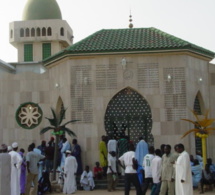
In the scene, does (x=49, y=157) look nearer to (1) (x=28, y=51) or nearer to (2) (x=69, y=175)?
A: (2) (x=69, y=175)

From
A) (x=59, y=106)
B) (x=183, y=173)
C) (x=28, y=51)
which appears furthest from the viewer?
(x=28, y=51)

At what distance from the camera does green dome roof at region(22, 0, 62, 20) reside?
2911 cm

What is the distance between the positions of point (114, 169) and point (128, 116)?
2.93m

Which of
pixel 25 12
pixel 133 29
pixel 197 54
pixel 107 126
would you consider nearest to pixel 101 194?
pixel 107 126

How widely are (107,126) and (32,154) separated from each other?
5.23 meters

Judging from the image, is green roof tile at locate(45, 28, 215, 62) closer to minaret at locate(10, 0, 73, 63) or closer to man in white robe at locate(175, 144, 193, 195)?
man in white robe at locate(175, 144, 193, 195)

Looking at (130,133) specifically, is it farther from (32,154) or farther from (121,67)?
(32,154)

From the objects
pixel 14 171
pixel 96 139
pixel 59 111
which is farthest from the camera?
pixel 59 111

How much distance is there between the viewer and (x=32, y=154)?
1304 cm

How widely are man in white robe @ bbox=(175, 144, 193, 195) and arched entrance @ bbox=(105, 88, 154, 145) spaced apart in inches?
284

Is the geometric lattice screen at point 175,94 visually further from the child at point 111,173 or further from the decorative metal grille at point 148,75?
the child at point 111,173

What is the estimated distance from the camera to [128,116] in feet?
58.7

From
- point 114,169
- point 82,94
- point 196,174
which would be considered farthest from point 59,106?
point 196,174

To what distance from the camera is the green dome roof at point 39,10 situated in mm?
29109
